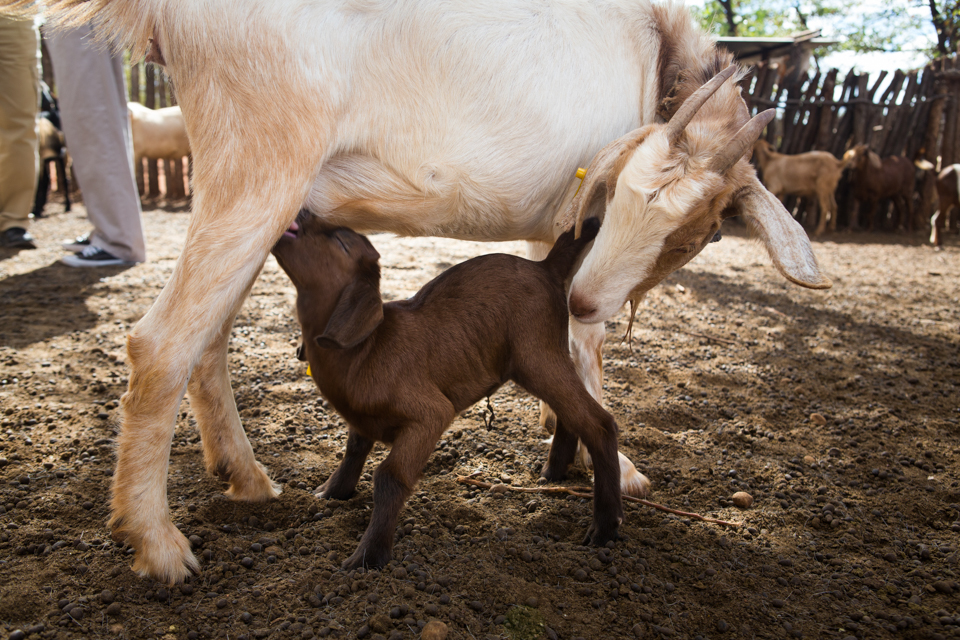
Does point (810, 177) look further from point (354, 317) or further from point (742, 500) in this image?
point (354, 317)

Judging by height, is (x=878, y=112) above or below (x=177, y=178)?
above

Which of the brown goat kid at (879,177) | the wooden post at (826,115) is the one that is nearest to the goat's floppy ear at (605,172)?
the brown goat kid at (879,177)

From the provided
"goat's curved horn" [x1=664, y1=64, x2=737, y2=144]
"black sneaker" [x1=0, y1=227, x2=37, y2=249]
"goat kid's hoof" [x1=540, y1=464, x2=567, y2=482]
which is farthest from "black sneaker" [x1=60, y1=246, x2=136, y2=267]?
"goat's curved horn" [x1=664, y1=64, x2=737, y2=144]

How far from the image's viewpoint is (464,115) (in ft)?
7.18

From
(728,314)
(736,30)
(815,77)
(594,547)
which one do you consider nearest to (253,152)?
(594,547)

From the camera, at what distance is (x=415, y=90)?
2131mm

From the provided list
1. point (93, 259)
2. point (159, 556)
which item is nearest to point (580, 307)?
point (159, 556)

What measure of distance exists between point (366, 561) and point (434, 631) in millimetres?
339

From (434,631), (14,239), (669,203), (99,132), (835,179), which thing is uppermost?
(99,132)

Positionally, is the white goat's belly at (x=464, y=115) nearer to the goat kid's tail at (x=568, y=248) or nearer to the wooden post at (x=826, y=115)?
the goat kid's tail at (x=568, y=248)

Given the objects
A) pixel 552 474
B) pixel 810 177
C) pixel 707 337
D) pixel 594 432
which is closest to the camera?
pixel 594 432

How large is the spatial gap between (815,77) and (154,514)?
38.9ft

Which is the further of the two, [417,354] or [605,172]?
[605,172]

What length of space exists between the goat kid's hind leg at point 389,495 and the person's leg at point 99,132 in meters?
4.40
